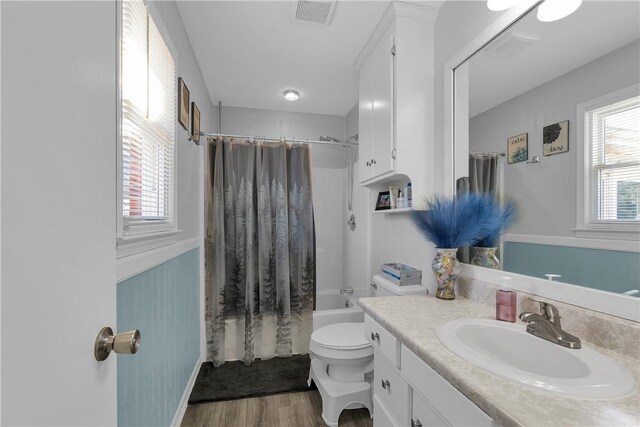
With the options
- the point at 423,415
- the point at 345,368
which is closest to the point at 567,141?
the point at 423,415

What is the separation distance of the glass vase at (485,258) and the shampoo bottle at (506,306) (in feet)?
0.71

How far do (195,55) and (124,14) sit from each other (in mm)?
1173

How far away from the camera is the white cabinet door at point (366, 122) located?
1929 mm

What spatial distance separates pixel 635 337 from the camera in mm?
799

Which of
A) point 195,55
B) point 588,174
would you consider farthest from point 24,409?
point 195,55

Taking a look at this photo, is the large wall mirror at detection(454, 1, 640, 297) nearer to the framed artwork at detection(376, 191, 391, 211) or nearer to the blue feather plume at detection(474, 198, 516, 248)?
the blue feather plume at detection(474, 198, 516, 248)

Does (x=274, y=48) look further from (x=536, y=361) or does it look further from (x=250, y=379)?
(x=250, y=379)

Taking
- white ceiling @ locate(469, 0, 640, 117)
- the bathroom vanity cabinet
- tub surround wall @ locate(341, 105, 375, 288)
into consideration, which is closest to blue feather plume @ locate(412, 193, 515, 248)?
white ceiling @ locate(469, 0, 640, 117)

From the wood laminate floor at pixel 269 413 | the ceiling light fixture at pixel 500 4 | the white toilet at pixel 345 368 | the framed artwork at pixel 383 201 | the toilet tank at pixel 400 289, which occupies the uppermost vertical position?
the ceiling light fixture at pixel 500 4

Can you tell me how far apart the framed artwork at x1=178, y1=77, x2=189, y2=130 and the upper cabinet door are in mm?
1204

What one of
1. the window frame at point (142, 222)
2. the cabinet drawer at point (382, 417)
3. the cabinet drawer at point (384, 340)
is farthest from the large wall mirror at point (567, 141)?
the window frame at point (142, 222)

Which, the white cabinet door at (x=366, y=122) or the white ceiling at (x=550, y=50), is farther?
the white cabinet door at (x=366, y=122)

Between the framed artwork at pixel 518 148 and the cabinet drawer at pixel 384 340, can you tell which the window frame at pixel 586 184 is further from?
the cabinet drawer at pixel 384 340

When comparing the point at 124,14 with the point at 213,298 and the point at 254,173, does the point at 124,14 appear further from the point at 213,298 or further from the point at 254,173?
the point at 213,298
